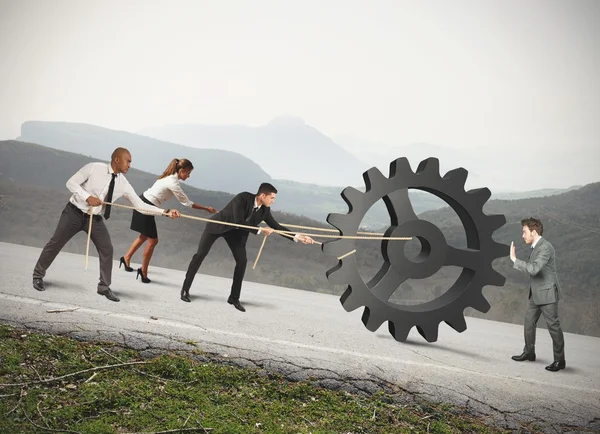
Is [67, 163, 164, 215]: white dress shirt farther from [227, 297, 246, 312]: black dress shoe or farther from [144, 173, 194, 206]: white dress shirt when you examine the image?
[227, 297, 246, 312]: black dress shoe

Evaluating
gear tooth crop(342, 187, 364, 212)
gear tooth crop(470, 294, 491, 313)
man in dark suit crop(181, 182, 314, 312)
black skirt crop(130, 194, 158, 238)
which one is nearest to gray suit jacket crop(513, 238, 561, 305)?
gear tooth crop(470, 294, 491, 313)

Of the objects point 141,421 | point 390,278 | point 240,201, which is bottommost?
point 141,421

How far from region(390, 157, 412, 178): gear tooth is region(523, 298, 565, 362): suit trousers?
171 cm

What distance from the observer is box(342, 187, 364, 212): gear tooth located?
5027 mm

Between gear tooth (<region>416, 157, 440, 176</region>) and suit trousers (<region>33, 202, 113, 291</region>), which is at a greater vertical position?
gear tooth (<region>416, 157, 440, 176</region>)

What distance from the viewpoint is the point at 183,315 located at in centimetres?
527

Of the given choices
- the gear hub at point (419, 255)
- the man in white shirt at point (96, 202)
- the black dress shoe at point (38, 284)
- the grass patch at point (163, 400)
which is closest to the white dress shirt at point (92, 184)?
the man in white shirt at point (96, 202)

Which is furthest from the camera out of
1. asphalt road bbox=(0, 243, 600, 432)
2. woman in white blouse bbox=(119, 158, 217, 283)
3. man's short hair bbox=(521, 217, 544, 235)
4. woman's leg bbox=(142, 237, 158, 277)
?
woman's leg bbox=(142, 237, 158, 277)

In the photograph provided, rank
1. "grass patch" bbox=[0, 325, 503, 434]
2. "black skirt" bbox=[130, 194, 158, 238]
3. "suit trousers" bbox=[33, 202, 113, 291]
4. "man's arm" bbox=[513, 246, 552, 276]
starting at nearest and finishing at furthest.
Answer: "grass patch" bbox=[0, 325, 503, 434] < "suit trousers" bbox=[33, 202, 113, 291] < "man's arm" bbox=[513, 246, 552, 276] < "black skirt" bbox=[130, 194, 158, 238]

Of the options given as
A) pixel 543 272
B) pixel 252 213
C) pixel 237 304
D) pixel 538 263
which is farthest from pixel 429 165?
pixel 237 304

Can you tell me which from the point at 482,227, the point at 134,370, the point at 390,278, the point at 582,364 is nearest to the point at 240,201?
the point at 390,278

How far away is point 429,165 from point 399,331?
1.61 metres

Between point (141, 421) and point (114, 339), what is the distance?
1.20 m

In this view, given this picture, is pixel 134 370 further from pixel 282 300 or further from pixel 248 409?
pixel 282 300
